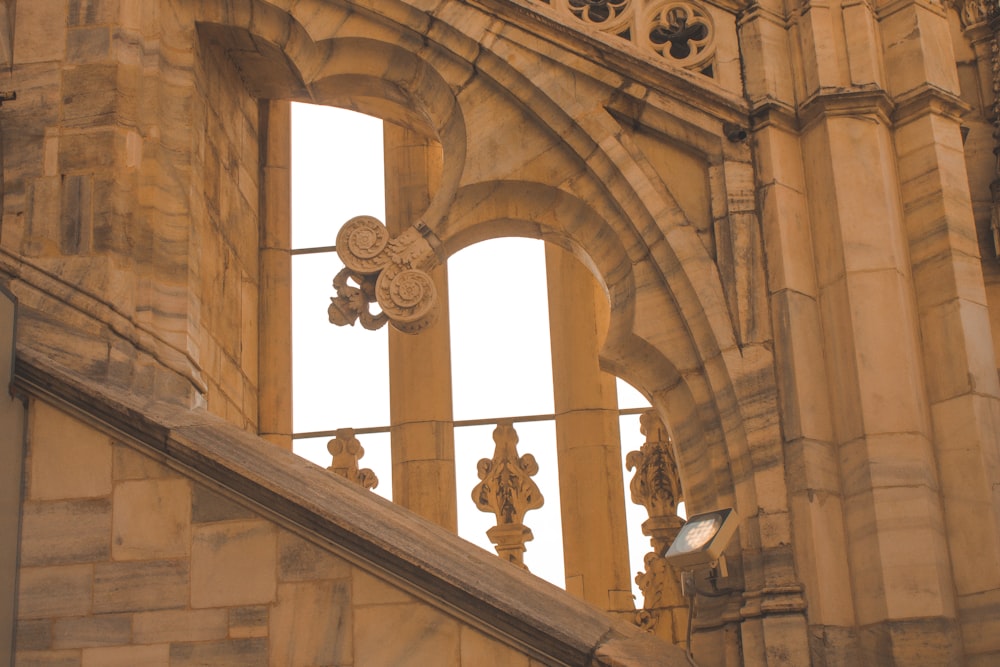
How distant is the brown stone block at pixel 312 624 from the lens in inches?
190

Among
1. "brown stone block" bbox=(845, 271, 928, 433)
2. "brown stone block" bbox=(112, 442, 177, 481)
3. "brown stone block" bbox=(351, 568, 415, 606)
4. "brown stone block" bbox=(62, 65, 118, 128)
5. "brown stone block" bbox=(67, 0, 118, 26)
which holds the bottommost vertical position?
"brown stone block" bbox=(351, 568, 415, 606)

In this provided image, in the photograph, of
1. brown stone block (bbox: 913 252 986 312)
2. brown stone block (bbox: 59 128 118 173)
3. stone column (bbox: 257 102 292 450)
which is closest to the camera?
brown stone block (bbox: 913 252 986 312)

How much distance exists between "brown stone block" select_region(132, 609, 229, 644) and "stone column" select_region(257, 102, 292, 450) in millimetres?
4223

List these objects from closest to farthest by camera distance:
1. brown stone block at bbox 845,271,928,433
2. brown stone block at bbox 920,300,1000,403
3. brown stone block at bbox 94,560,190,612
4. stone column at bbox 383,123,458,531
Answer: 1. brown stone block at bbox 94,560,190,612
2. brown stone block at bbox 845,271,928,433
3. brown stone block at bbox 920,300,1000,403
4. stone column at bbox 383,123,458,531

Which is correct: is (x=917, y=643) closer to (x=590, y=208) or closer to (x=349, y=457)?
(x=590, y=208)

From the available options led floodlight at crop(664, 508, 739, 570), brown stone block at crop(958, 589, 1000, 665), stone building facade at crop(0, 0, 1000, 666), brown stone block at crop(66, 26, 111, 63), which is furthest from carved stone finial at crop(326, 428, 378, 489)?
brown stone block at crop(958, 589, 1000, 665)

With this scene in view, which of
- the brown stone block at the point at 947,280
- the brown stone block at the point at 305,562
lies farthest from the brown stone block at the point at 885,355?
the brown stone block at the point at 305,562

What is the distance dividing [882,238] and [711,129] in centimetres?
86

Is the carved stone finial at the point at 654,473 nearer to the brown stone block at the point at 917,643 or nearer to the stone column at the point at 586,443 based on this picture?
the stone column at the point at 586,443

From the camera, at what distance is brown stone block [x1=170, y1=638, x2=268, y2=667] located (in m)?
4.85

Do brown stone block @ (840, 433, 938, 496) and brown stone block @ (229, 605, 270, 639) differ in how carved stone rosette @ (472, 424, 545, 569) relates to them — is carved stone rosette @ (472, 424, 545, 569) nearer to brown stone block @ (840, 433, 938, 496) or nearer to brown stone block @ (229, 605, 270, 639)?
brown stone block @ (840, 433, 938, 496)

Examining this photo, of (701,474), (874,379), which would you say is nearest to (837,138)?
(874,379)

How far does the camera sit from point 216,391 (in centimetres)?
750

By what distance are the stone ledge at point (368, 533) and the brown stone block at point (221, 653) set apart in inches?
15.3
